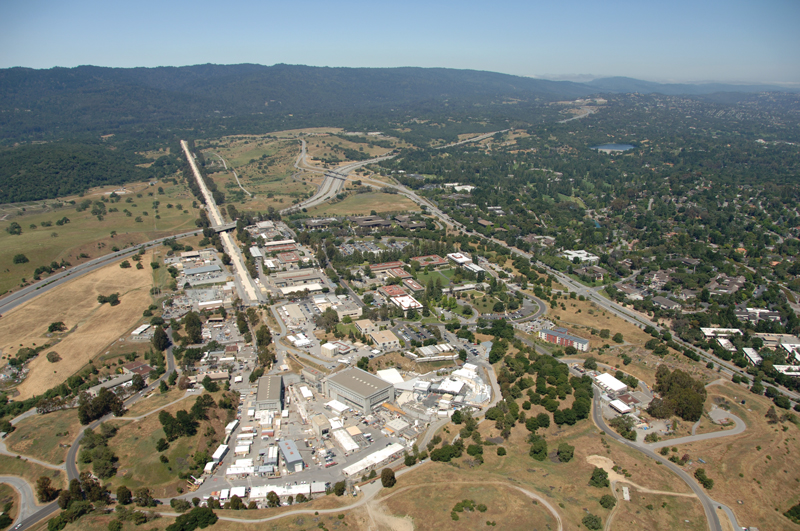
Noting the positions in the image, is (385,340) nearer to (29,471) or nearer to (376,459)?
(376,459)

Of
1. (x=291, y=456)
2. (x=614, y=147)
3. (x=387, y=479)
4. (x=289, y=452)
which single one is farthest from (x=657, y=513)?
(x=614, y=147)

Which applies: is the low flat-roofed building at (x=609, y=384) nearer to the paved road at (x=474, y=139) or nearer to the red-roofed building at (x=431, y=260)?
the red-roofed building at (x=431, y=260)

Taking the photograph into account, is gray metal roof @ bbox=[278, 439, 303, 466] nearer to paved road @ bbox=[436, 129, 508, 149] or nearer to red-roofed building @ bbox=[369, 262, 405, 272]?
red-roofed building @ bbox=[369, 262, 405, 272]

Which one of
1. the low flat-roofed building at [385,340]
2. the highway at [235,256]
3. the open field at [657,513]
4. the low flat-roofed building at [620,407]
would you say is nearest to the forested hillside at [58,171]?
the highway at [235,256]

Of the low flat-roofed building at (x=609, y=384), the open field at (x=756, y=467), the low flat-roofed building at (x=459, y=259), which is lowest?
the low flat-roofed building at (x=459, y=259)

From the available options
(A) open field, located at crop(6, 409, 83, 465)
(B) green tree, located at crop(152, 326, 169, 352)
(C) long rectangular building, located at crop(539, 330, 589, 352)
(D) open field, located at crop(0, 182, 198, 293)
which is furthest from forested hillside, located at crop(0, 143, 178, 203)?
(C) long rectangular building, located at crop(539, 330, 589, 352)

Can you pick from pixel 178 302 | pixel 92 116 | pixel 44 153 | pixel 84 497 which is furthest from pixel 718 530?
pixel 92 116

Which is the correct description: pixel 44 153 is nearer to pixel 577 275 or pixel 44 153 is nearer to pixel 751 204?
pixel 577 275
